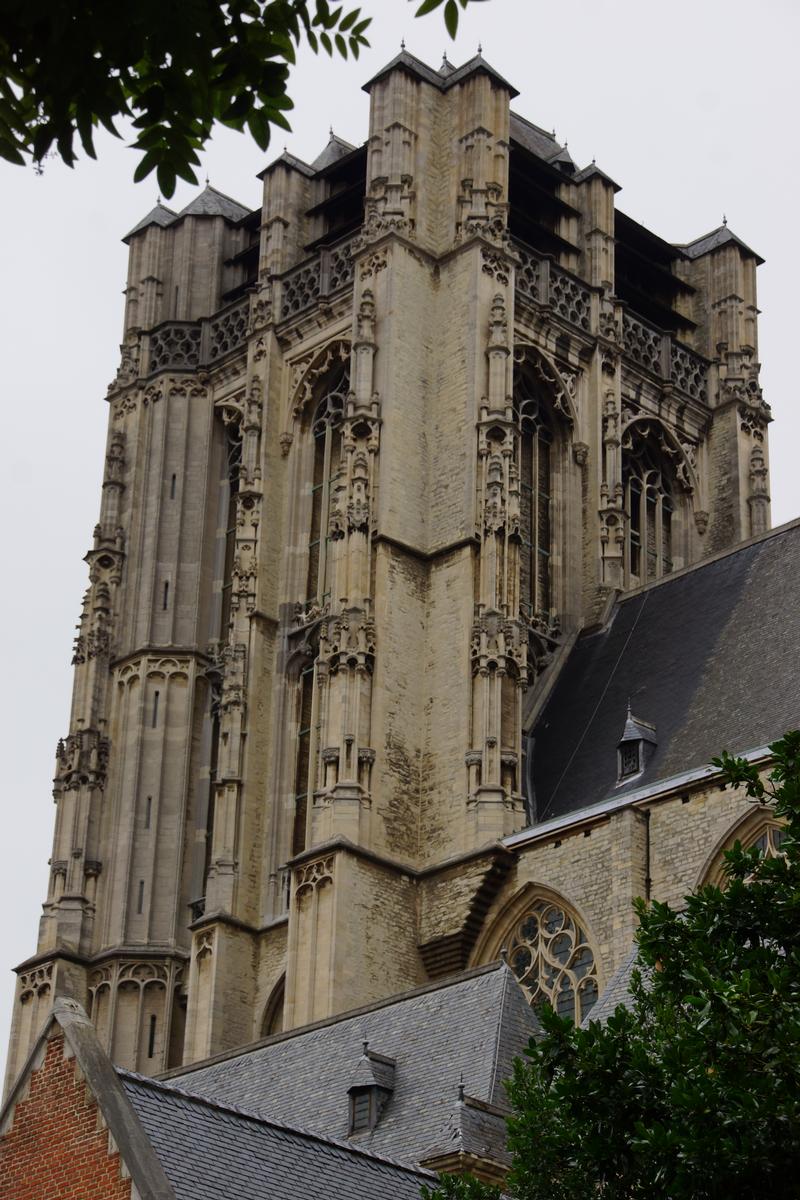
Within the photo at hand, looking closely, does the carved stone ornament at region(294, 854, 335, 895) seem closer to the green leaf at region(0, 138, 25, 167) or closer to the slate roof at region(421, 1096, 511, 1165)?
the slate roof at region(421, 1096, 511, 1165)

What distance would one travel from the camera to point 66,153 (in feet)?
27.6

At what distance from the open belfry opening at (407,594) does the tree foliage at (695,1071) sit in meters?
15.7

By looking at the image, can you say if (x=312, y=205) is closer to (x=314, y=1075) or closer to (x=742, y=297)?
(x=742, y=297)

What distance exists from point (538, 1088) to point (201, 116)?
835 cm

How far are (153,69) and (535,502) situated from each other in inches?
1264

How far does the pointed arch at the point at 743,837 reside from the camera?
30.1 meters

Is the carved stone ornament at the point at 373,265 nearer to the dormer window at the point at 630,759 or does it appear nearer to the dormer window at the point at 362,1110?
the dormer window at the point at 630,759

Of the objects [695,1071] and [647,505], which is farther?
[647,505]

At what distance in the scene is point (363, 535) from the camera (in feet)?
120

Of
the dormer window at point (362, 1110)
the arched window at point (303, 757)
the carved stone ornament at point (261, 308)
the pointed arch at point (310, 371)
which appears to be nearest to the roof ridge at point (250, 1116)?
the dormer window at point (362, 1110)

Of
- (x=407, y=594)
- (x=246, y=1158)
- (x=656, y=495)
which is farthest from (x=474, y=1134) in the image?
(x=656, y=495)

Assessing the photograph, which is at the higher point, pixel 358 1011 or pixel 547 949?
pixel 547 949

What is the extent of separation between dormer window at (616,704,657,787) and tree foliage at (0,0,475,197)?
2492 cm

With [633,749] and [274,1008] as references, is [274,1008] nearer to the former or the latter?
[274,1008]
